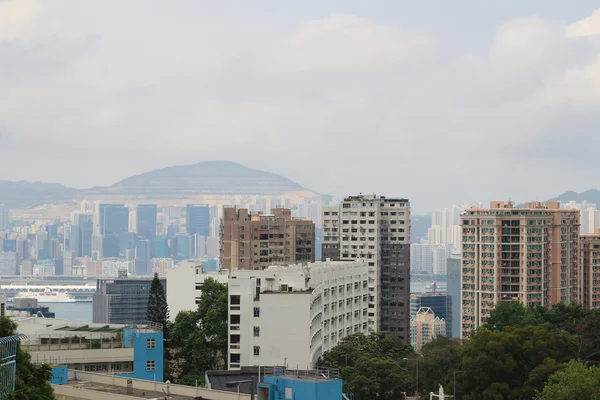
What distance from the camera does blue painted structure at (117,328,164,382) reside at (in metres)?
27.0

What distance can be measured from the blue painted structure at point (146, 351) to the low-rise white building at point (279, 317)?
11.4 feet

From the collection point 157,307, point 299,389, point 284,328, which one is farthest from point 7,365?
point 157,307

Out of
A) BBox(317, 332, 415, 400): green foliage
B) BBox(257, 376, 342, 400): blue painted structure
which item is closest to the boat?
BBox(317, 332, 415, 400): green foliage

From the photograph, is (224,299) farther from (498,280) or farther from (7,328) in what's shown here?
(498,280)

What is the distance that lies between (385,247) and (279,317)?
30.7m

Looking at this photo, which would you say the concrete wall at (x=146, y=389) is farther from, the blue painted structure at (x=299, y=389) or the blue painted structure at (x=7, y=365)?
the blue painted structure at (x=7, y=365)

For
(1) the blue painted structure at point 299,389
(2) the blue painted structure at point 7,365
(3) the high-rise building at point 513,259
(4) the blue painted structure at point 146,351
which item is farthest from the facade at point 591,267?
(2) the blue painted structure at point 7,365

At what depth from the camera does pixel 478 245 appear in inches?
2256

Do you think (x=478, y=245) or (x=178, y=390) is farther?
(x=478, y=245)

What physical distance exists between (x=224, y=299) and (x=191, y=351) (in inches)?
76.0

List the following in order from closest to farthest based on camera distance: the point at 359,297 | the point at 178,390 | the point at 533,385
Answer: the point at 178,390, the point at 533,385, the point at 359,297

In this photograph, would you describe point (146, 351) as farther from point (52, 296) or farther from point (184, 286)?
point (52, 296)

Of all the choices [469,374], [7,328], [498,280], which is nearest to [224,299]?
[469,374]

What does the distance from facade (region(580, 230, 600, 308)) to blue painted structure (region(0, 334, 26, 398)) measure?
50.8 meters
